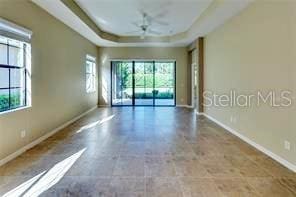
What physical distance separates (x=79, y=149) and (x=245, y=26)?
4.13 metres

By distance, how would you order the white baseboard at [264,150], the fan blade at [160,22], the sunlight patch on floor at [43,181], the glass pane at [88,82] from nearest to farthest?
1. the sunlight patch on floor at [43,181]
2. the white baseboard at [264,150]
3. the fan blade at [160,22]
4. the glass pane at [88,82]

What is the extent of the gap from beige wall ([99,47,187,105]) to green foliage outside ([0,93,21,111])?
7.94 m

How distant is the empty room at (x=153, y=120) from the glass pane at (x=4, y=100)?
2cm

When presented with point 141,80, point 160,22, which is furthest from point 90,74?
point 160,22

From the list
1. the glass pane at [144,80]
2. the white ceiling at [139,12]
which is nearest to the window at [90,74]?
the white ceiling at [139,12]

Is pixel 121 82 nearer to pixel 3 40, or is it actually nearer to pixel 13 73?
pixel 13 73

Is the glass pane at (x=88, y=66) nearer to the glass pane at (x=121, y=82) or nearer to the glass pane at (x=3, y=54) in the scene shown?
the glass pane at (x=121, y=82)

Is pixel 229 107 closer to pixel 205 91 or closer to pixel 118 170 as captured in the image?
pixel 205 91

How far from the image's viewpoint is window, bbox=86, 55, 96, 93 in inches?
426

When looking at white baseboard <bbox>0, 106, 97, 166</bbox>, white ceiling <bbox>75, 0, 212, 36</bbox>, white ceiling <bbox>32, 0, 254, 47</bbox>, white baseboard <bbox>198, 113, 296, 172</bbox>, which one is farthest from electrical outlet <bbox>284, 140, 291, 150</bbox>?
white baseboard <bbox>0, 106, 97, 166</bbox>

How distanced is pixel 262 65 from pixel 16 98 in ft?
14.4

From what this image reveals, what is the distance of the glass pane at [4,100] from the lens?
4.40m

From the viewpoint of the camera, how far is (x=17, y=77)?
197 inches

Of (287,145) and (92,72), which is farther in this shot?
(92,72)
